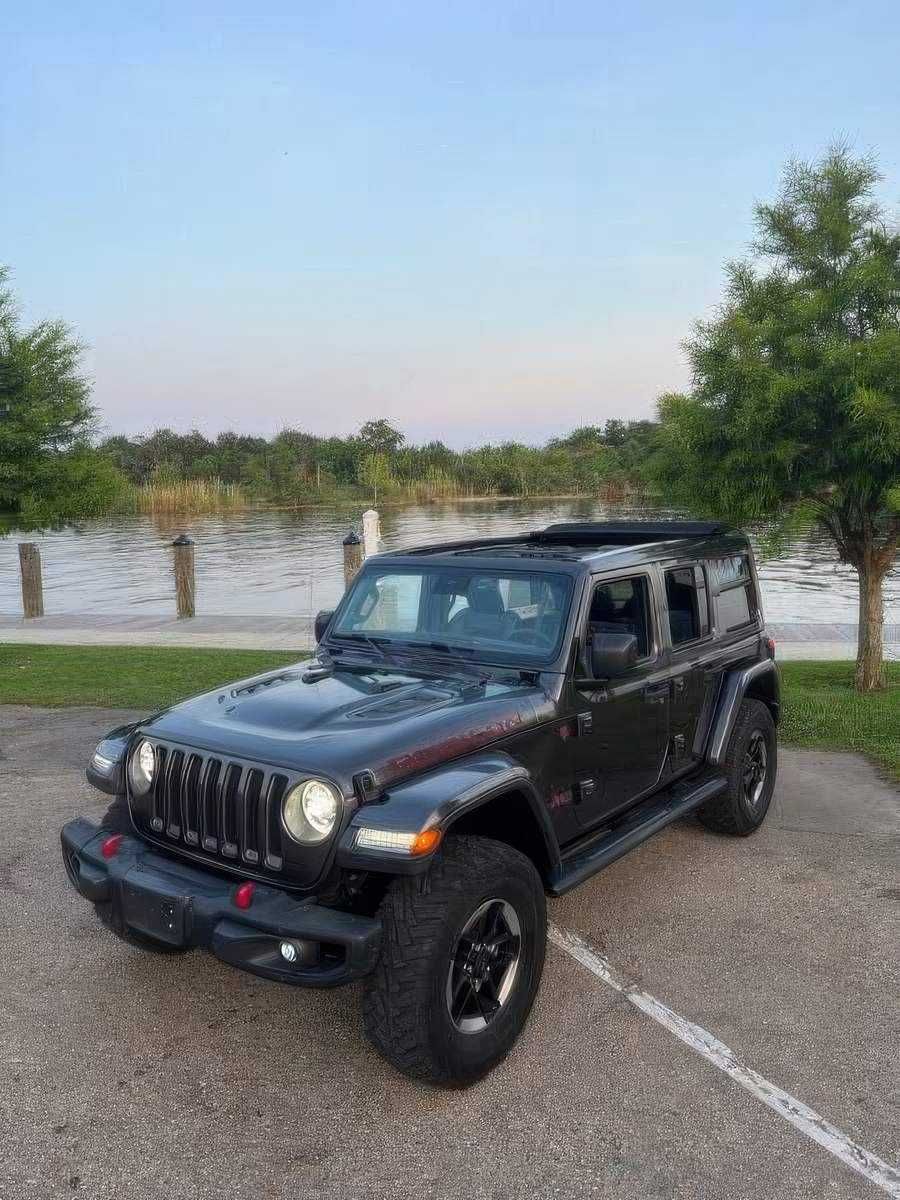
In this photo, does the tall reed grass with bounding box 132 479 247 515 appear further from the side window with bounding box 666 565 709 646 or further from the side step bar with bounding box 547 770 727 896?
the side step bar with bounding box 547 770 727 896

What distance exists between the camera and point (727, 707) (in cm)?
529

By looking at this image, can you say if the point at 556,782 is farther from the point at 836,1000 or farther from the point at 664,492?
the point at 664,492

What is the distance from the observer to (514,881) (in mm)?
3445

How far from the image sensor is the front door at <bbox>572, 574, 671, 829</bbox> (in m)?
4.20

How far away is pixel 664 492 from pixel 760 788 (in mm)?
3999

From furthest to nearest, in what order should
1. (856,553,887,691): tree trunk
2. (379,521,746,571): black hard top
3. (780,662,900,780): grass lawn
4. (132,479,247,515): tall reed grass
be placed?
(132,479,247,515): tall reed grass → (856,553,887,691): tree trunk → (780,662,900,780): grass lawn → (379,521,746,571): black hard top

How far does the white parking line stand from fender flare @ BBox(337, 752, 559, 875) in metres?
1.05

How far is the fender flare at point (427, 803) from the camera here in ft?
10.1

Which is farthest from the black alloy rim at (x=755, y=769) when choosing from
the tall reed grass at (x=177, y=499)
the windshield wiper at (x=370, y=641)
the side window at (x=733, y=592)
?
the tall reed grass at (x=177, y=499)

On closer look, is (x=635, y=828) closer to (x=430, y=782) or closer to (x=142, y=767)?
(x=430, y=782)

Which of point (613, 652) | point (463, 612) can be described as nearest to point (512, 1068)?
point (613, 652)

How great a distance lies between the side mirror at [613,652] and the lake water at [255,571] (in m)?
5.37

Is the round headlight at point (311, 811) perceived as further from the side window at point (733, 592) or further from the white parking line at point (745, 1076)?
the side window at point (733, 592)

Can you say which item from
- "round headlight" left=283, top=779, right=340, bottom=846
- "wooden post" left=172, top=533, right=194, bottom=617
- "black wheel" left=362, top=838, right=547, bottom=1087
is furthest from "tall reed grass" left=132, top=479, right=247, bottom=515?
"black wheel" left=362, top=838, right=547, bottom=1087
